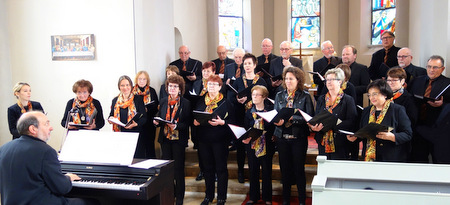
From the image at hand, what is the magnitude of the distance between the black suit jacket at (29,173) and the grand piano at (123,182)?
42cm

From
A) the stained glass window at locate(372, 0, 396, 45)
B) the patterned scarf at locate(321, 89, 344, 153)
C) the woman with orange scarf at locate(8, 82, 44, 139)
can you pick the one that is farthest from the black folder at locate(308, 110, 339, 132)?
the stained glass window at locate(372, 0, 396, 45)

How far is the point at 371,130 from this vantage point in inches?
153

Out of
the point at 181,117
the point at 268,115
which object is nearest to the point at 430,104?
the point at 268,115

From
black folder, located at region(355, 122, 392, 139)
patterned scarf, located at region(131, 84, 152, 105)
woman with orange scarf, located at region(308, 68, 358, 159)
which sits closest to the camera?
black folder, located at region(355, 122, 392, 139)

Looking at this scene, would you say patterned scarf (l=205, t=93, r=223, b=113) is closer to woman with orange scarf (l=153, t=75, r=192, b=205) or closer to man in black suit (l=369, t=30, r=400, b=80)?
woman with orange scarf (l=153, t=75, r=192, b=205)

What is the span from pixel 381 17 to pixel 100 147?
24.8ft

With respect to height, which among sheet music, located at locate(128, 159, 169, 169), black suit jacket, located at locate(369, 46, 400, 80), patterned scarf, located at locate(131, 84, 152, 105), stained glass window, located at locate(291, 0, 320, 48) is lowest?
sheet music, located at locate(128, 159, 169, 169)

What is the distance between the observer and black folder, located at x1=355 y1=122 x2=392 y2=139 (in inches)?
151

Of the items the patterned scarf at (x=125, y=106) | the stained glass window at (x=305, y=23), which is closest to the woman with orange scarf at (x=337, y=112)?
the patterned scarf at (x=125, y=106)

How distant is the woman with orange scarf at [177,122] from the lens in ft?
16.2

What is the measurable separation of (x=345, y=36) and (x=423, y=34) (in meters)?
4.19

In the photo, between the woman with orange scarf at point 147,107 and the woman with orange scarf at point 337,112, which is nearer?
the woman with orange scarf at point 337,112

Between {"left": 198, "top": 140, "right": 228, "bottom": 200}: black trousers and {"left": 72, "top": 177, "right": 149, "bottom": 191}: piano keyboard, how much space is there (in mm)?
1255

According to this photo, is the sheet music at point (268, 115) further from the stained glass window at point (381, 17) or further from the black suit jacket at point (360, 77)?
the stained glass window at point (381, 17)
